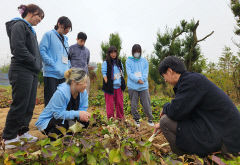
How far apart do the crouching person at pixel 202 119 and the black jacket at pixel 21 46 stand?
1.80m

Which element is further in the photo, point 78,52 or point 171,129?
point 78,52

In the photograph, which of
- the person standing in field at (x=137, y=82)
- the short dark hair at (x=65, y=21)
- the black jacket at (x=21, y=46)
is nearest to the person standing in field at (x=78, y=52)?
the short dark hair at (x=65, y=21)

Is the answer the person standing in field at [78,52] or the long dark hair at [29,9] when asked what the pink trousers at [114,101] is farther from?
the long dark hair at [29,9]

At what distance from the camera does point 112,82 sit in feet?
11.9

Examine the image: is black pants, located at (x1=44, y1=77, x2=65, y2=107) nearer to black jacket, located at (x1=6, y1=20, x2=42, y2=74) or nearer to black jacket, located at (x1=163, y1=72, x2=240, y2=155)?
black jacket, located at (x1=6, y1=20, x2=42, y2=74)

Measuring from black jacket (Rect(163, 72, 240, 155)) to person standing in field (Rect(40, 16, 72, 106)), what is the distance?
1813mm

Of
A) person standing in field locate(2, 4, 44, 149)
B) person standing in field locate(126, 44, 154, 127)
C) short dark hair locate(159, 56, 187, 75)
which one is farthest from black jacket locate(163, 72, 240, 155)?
person standing in field locate(126, 44, 154, 127)

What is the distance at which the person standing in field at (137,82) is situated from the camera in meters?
3.63

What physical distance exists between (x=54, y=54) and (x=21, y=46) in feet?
2.12

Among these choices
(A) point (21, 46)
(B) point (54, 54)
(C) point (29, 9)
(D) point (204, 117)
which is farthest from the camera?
(B) point (54, 54)

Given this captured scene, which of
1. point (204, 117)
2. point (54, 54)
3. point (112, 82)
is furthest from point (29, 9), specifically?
point (204, 117)

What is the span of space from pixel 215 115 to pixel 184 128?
31 cm

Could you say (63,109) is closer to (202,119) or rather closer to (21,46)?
(21,46)

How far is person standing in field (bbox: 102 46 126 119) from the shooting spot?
3.61m
